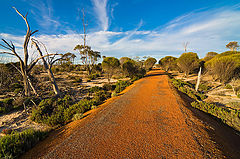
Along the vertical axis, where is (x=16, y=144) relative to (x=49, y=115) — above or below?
above

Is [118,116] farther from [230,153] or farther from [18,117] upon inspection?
[18,117]

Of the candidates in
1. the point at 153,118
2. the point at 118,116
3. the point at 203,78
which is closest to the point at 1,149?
the point at 118,116

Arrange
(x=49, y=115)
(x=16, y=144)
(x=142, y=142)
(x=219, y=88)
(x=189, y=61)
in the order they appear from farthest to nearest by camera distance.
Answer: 1. (x=189, y=61)
2. (x=219, y=88)
3. (x=49, y=115)
4. (x=16, y=144)
5. (x=142, y=142)

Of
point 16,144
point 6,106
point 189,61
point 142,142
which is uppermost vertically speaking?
point 189,61

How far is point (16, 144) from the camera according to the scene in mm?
3209

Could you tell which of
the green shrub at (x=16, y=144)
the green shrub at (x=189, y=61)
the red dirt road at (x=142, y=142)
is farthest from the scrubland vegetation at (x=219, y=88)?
the green shrub at (x=16, y=144)

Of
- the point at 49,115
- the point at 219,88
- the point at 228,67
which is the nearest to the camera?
the point at 49,115

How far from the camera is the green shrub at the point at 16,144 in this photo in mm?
2940

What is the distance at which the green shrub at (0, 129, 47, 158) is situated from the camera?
9.65ft

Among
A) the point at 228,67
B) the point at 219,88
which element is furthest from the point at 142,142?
the point at 228,67

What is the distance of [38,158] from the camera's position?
274cm

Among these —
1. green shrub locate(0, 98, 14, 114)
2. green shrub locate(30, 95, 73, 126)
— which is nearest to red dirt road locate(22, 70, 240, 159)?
green shrub locate(30, 95, 73, 126)

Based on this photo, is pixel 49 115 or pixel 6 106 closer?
pixel 49 115

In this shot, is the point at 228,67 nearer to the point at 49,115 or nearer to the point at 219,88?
the point at 219,88
